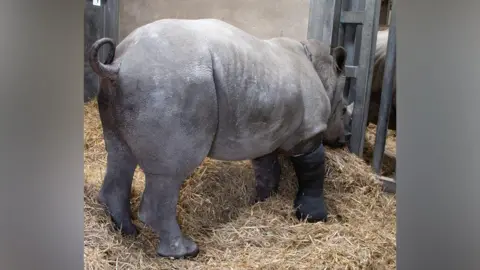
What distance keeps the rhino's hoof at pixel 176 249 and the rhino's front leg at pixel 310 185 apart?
0.74 m

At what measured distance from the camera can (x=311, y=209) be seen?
8.76 feet

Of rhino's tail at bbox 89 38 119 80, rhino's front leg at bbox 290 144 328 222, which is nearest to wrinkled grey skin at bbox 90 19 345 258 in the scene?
rhino's tail at bbox 89 38 119 80

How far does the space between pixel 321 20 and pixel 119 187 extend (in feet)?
5.20

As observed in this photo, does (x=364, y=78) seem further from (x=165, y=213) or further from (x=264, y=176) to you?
(x=165, y=213)

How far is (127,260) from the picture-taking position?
2.06 m

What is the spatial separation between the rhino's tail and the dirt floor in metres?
0.53

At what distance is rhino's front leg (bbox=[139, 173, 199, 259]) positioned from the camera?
2.04 m
